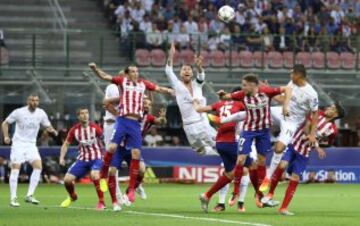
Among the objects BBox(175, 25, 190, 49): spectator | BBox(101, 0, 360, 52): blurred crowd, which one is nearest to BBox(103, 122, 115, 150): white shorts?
BBox(101, 0, 360, 52): blurred crowd

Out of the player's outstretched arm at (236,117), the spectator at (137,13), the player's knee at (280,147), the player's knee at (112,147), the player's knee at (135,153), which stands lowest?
the player's knee at (280,147)

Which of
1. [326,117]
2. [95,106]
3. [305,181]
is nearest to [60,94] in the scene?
[95,106]

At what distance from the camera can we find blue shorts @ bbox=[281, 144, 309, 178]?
62.9 ft

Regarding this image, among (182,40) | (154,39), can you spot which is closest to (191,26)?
(182,40)

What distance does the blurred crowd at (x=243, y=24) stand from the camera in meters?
36.9

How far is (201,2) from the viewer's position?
131 feet

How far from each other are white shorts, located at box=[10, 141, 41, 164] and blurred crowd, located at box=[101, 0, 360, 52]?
12389mm

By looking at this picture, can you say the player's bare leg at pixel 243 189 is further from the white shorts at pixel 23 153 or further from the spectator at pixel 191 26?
the spectator at pixel 191 26

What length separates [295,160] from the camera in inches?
759

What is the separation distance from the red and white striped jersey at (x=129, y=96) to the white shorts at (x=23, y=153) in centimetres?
455

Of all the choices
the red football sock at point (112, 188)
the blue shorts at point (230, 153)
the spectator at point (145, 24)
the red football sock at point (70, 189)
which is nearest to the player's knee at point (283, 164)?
the blue shorts at point (230, 153)

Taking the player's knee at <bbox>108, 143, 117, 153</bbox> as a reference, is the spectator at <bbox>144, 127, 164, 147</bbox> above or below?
below

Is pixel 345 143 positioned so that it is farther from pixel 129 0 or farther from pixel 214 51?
pixel 129 0

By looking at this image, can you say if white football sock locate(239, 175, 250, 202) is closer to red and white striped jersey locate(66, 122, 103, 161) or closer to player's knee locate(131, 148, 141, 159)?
player's knee locate(131, 148, 141, 159)
